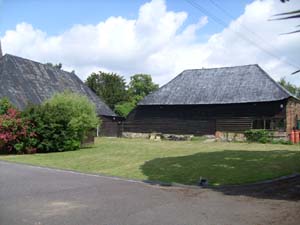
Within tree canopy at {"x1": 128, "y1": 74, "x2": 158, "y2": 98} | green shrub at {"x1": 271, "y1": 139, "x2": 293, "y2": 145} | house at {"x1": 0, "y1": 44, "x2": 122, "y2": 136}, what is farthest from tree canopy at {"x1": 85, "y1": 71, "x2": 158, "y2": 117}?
green shrub at {"x1": 271, "y1": 139, "x2": 293, "y2": 145}

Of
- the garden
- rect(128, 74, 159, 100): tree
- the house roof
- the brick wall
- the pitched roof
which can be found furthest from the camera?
rect(128, 74, 159, 100): tree

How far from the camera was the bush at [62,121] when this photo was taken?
25.6 meters

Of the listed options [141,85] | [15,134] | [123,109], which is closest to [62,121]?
[15,134]

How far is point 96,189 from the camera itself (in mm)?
11562

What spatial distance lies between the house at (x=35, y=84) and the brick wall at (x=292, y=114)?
66.1ft

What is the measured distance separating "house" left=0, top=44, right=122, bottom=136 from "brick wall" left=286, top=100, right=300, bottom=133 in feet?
66.1

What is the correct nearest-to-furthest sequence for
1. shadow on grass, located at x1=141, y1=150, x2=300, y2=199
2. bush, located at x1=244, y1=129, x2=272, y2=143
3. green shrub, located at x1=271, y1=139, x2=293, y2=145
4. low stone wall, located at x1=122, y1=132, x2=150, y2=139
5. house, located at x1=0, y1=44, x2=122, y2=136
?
1. shadow on grass, located at x1=141, y1=150, x2=300, y2=199
2. green shrub, located at x1=271, y1=139, x2=293, y2=145
3. bush, located at x1=244, y1=129, x2=272, y2=143
4. house, located at x1=0, y1=44, x2=122, y2=136
5. low stone wall, located at x1=122, y1=132, x2=150, y2=139

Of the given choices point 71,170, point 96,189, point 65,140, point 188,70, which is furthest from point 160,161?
point 188,70

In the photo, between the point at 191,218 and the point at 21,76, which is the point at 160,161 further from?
the point at 21,76

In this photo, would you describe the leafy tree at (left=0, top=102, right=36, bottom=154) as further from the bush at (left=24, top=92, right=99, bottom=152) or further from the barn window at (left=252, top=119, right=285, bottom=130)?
the barn window at (left=252, top=119, right=285, bottom=130)

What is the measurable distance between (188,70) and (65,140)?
23.8 meters

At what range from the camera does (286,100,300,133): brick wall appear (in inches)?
1455

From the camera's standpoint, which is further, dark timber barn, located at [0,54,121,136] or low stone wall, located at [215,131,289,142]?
dark timber barn, located at [0,54,121,136]

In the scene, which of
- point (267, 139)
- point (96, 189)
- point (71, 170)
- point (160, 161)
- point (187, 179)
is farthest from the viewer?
point (267, 139)
